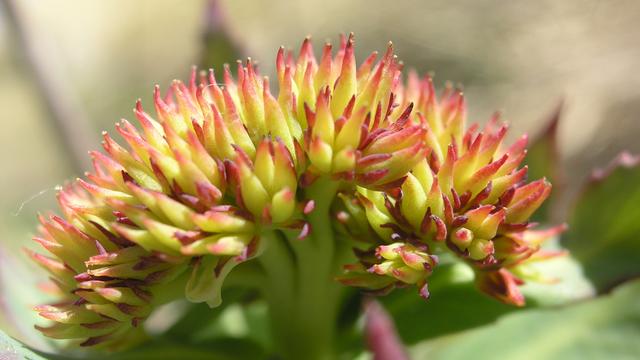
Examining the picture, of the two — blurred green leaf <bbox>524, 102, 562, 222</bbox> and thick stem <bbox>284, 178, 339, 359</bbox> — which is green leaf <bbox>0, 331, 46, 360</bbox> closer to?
thick stem <bbox>284, 178, 339, 359</bbox>

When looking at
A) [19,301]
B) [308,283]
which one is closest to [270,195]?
[308,283]

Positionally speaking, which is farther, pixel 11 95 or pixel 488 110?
pixel 11 95

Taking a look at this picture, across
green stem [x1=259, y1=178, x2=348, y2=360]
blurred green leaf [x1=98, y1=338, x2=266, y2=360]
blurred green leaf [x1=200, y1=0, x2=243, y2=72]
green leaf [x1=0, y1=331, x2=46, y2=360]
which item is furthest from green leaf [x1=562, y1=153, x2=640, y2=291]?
green leaf [x1=0, y1=331, x2=46, y2=360]

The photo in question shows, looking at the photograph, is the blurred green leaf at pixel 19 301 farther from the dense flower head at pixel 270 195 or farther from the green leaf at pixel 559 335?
the green leaf at pixel 559 335

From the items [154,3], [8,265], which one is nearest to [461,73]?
[154,3]

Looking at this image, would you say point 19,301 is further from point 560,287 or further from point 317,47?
point 317,47

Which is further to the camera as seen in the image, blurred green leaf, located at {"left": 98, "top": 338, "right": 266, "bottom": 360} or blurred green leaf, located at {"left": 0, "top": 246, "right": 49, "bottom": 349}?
blurred green leaf, located at {"left": 0, "top": 246, "right": 49, "bottom": 349}

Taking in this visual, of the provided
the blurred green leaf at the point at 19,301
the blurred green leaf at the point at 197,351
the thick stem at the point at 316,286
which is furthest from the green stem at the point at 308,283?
the blurred green leaf at the point at 19,301

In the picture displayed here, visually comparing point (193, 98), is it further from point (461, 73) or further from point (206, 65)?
point (461, 73)
